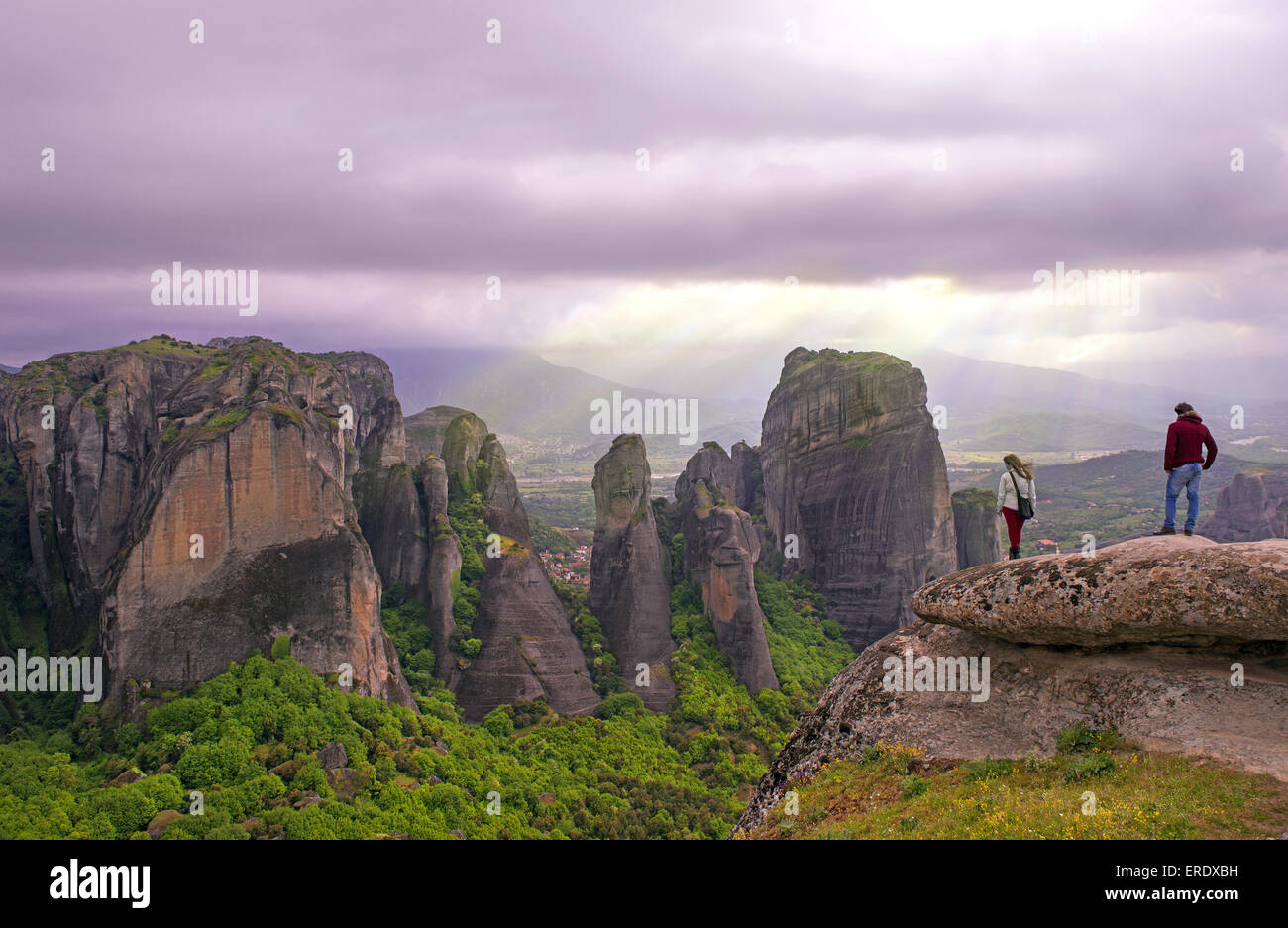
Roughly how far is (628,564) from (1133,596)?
1728 inches

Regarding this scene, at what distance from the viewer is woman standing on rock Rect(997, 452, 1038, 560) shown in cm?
1564

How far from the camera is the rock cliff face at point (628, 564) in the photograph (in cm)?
5306

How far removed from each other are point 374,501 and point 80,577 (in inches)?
690

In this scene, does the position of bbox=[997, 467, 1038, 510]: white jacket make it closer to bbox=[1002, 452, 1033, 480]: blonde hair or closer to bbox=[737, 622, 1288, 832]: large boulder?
bbox=[1002, 452, 1033, 480]: blonde hair

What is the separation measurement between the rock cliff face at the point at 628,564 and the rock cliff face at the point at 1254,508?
2929 inches

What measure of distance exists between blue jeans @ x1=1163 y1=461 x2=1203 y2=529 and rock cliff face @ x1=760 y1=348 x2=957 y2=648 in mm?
47842

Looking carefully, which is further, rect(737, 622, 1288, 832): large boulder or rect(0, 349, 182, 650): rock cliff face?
rect(0, 349, 182, 650): rock cliff face

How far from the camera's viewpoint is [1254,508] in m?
93.5

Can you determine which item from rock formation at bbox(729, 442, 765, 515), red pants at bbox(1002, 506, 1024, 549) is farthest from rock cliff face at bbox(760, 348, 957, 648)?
red pants at bbox(1002, 506, 1024, 549)

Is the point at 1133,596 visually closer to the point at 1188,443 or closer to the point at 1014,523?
the point at 1014,523

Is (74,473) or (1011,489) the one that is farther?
(74,473)

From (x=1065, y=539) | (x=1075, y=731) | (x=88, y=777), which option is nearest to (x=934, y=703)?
(x=1075, y=731)

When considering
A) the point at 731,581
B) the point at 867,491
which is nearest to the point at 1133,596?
the point at 731,581

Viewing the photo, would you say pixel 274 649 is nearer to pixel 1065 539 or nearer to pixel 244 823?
pixel 244 823
